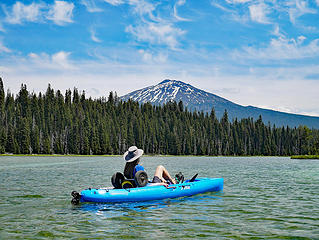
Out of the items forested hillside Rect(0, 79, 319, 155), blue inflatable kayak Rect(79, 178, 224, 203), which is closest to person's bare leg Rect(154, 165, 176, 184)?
blue inflatable kayak Rect(79, 178, 224, 203)

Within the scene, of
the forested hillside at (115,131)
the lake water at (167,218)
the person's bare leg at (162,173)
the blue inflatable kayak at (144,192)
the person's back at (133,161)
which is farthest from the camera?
the forested hillside at (115,131)

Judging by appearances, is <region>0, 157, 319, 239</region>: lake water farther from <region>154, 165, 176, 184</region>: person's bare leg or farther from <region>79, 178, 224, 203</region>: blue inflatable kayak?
<region>154, 165, 176, 184</region>: person's bare leg

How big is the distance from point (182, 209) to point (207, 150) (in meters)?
146

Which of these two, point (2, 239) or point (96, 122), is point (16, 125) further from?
point (2, 239)

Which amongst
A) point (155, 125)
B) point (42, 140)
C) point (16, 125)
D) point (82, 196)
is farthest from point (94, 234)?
point (155, 125)

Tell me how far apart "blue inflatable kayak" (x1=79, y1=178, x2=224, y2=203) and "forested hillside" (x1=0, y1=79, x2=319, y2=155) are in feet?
339

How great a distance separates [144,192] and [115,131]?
126329 millimetres

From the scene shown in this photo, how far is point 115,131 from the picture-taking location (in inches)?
5615

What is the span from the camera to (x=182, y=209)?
16000mm

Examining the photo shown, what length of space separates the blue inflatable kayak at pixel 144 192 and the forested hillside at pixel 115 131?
10339cm

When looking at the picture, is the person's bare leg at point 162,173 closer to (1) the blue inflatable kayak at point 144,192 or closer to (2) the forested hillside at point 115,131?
(1) the blue inflatable kayak at point 144,192

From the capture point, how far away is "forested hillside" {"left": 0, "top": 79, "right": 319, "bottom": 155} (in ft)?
410

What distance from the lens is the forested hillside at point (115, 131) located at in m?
125

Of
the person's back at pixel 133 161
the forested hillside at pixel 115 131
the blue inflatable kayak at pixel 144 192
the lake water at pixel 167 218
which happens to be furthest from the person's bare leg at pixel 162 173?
the forested hillside at pixel 115 131
